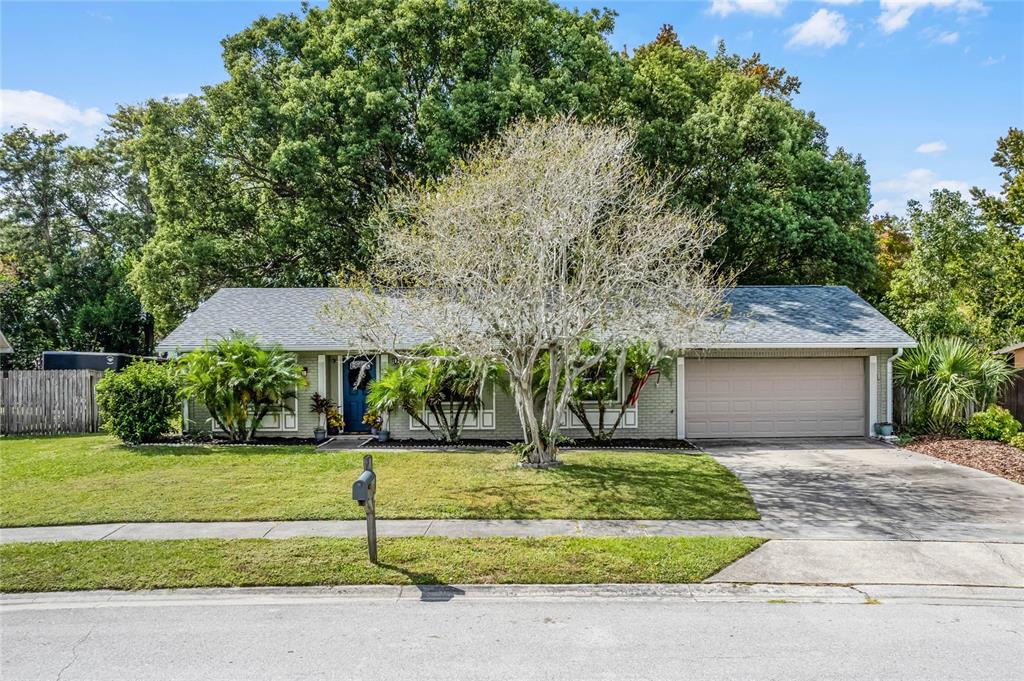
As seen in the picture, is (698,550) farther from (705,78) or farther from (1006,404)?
(705,78)

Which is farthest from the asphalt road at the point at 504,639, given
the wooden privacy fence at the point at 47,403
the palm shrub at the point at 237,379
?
the wooden privacy fence at the point at 47,403

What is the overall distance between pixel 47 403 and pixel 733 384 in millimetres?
17788

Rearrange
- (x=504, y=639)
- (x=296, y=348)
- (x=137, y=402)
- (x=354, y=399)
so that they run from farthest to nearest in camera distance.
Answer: (x=354, y=399) < (x=296, y=348) < (x=137, y=402) < (x=504, y=639)

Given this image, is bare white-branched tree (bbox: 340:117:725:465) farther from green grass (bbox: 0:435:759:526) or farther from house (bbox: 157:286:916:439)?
house (bbox: 157:286:916:439)

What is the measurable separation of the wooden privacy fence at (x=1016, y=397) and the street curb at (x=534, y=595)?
12015 millimetres

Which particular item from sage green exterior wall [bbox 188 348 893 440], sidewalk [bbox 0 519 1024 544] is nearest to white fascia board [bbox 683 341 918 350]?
sage green exterior wall [bbox 188 348 893 440]

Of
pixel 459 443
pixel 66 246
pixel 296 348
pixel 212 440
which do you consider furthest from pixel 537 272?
pixel 66 246

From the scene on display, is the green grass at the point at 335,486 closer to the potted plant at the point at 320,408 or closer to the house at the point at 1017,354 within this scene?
the potted plant at the point at 320,408

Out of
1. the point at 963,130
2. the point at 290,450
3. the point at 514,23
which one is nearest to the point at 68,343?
the point at 290,450

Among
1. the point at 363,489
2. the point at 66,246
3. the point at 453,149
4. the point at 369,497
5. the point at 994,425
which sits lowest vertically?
the point at 994,425

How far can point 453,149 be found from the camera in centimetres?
2002

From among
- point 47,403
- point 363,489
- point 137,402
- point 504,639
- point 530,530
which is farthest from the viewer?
point 47,403

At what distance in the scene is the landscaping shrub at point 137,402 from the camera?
14.4 metres

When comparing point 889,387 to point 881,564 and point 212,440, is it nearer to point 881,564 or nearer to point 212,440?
point 881,564
